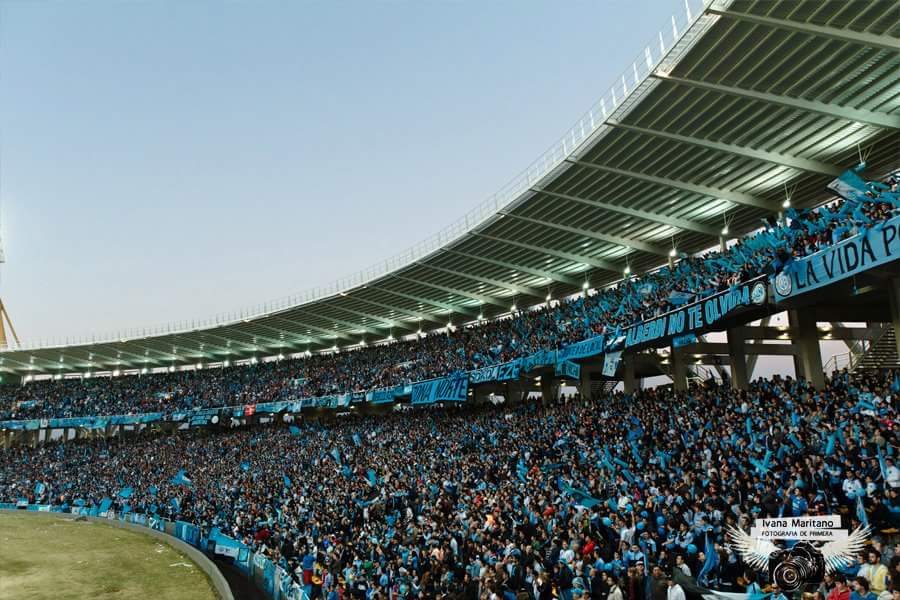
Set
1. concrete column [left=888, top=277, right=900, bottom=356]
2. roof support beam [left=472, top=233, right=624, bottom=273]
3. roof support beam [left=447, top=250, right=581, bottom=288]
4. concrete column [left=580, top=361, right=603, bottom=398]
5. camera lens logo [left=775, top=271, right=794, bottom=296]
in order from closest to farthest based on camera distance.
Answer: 1. camera lens logo [left=775, top=271, right=794, bottom=296]
2. concrete column [left=888, top=277, right=900, bottom=356]
3. concrete column [left=580, top=361, right=603, bottom=398]
4. roof support beam [left=472, top=233, right=624, bottom=273]
5. roof support beam [left=447, top=250, right=581, bottom=288]

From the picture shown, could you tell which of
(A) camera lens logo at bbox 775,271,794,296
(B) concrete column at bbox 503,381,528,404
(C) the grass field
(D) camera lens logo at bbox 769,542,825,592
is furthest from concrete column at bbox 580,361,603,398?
(D) camera lens logo at bbox 769,542,825,592

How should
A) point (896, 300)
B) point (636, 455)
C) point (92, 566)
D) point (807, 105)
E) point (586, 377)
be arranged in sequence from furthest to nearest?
point (586, 377), point (92, 566), point (807, 105), point (636, 455), point (896, 300)

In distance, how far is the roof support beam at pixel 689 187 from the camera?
23.4 m

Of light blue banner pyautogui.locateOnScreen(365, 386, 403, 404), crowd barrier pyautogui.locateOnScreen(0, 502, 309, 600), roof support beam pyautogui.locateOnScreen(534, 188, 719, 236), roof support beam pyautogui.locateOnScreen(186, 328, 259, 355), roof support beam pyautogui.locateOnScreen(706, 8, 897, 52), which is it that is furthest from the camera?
roof support beam pyautogui.locateOnScreen(186, 328, 259, 355)

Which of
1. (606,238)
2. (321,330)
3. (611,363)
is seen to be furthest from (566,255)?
(321,330)

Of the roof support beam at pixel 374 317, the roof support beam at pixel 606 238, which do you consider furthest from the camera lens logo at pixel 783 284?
the roof support beam at pixel 374 317

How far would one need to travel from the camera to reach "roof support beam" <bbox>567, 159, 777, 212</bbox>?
2339cm

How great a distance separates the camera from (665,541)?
39.0 feet

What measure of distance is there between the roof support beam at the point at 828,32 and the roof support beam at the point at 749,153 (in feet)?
17.6

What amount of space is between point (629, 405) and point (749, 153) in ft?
30.7

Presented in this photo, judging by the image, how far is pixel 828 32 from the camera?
15.2m

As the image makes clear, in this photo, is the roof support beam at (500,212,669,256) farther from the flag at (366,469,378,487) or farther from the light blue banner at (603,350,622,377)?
the flag at (366,469,378,487)

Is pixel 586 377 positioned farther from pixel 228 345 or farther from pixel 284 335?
pixel 228 345

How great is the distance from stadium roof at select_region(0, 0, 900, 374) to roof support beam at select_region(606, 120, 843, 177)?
0.15 ft
